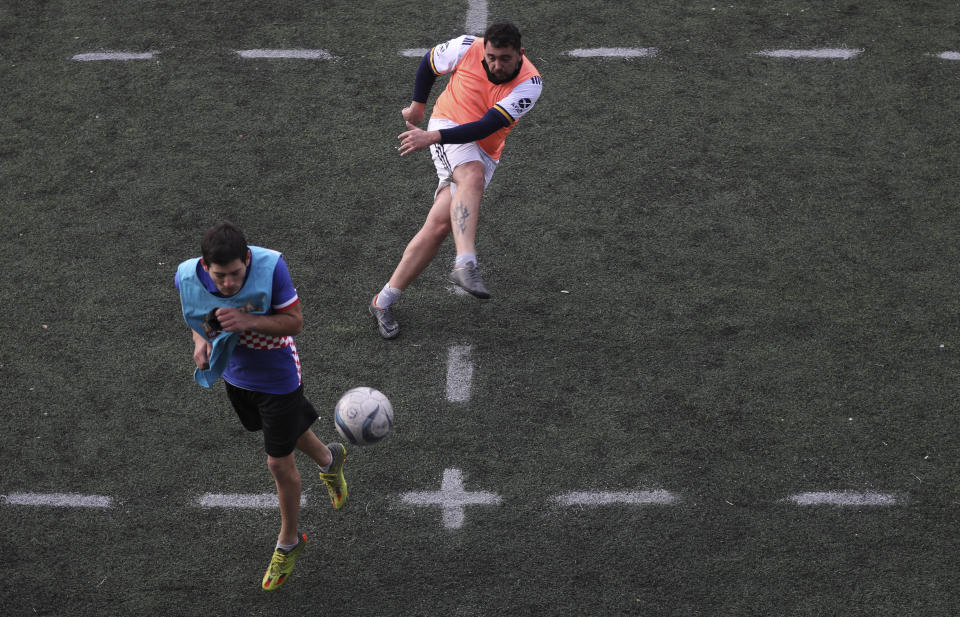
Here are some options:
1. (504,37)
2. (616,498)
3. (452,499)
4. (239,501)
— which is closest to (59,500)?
(239,501)

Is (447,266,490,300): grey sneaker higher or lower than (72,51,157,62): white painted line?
lower

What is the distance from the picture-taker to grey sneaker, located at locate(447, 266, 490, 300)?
587 cm

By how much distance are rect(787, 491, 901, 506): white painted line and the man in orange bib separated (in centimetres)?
235

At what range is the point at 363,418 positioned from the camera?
4930 mm

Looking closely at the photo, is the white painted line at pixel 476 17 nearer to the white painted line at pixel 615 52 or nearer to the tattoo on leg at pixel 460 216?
the white painted line at pixel 615 52

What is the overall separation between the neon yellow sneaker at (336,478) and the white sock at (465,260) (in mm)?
1431

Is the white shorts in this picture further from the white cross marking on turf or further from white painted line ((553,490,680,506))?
white painted line ((553,490,680,506))

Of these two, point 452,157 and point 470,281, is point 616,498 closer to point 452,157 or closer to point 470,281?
point 470,281

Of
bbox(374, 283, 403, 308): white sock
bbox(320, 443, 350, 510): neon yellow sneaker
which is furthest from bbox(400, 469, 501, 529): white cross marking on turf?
bbox(374, 283, 403, 308): white sock

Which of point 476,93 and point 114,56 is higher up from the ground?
point 476,93

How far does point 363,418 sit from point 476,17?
5380 mm

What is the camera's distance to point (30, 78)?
336 inches

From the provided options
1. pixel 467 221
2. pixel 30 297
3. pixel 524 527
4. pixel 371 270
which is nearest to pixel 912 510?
pixel 524 527

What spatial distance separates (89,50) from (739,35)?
6068 mm
